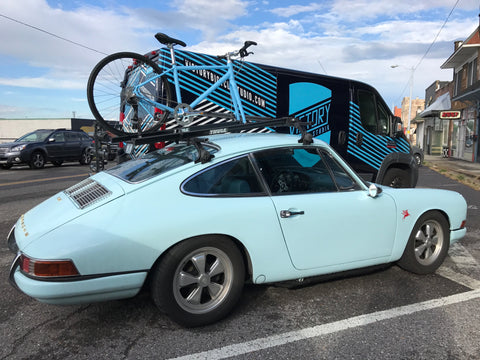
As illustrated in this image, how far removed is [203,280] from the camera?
276cm

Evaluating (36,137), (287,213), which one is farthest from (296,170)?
(36,137)

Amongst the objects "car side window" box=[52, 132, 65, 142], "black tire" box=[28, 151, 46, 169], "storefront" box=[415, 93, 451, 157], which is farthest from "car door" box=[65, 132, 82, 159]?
"storefront" box=[415, 93, 451, 157]

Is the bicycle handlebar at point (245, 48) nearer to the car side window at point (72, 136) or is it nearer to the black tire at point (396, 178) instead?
the black tire at point (396, 178)

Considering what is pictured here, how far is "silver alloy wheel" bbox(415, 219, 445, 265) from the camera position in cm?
378

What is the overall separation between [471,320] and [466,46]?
25.9m

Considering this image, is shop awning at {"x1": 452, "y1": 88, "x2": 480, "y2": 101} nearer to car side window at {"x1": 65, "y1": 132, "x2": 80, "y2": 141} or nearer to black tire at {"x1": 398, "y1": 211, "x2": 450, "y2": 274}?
black tire at {"x1": 398, "y1": 211, "x2": 450, "y2": 274}

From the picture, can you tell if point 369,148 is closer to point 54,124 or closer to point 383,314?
point 383,314

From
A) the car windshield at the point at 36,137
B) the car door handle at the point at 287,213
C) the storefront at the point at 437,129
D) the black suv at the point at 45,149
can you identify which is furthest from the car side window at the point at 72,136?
the storefront at the point at 437,129

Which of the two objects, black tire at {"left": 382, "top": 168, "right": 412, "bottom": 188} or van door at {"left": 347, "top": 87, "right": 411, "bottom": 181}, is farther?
van door at {"left": 347, "top": 87, "right": 411, "bottom": 181}

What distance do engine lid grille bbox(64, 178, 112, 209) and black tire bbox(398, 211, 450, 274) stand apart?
109 inches

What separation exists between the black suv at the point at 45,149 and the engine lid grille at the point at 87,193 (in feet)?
45.9

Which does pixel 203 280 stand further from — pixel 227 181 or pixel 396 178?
pixel 396 178

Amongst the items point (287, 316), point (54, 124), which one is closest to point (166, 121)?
point (287, 316)

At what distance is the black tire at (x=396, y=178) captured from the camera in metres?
6.61
